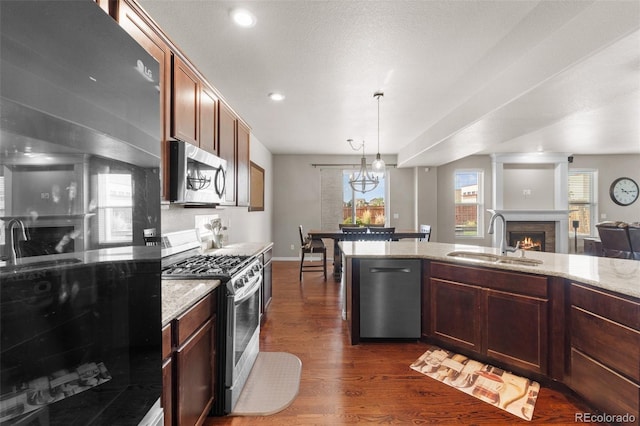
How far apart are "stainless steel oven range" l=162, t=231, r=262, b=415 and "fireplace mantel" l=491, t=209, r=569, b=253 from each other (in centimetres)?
600

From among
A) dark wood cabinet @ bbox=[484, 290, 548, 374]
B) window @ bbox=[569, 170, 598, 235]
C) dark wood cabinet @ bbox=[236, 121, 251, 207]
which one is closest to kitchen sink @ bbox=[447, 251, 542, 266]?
dark wood cabinet @ bbox=[484, 290, 548, 374]

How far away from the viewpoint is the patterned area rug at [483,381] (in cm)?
179

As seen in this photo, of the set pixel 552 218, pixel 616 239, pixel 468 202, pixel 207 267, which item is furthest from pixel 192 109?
pixel 552 218

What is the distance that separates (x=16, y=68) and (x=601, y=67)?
9.71 feet

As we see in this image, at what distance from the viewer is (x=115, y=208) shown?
2.06 ft

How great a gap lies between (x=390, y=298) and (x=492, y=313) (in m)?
0.80

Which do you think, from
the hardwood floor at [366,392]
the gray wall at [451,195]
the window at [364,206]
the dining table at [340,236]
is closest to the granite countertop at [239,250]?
the hardwood floor at [366,392]

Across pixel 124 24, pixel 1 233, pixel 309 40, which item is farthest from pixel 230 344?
pixel 309 40

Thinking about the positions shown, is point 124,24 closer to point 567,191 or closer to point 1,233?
point 1,233

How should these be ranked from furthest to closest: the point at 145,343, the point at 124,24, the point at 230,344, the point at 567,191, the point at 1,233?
the point at 567,191 → the point at 230,344 → the point at 124,24 → the point at 145,343 → the point at 1,233

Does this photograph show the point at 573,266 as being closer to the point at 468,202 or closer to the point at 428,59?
the point at 428,59

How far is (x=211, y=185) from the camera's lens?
2189 millimetres

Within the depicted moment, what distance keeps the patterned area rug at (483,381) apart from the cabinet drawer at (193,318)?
167cm

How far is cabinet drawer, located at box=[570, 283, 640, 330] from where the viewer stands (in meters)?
1.46
